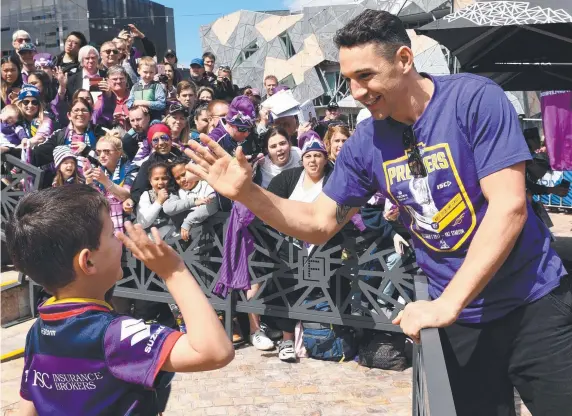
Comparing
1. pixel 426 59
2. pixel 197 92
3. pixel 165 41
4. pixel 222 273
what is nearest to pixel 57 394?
pixel 222 273

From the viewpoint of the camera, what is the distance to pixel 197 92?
9.11 meters

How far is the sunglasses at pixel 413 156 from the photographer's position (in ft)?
7.47

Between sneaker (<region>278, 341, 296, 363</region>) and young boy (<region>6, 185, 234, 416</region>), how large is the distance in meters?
3.52

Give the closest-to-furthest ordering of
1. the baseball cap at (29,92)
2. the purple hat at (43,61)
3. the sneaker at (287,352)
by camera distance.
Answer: the sneaker at (287,352) < the baseball cap at (29,92) < the purple hat at (43,61)

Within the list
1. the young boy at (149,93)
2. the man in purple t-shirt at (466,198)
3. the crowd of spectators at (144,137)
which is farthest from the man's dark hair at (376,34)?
the young boy at (149,93)

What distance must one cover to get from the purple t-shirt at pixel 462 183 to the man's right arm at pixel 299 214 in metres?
0.32

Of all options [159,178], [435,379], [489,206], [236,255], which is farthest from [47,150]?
[435,379]

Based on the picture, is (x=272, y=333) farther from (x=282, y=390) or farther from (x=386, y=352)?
(x=386, y=352)

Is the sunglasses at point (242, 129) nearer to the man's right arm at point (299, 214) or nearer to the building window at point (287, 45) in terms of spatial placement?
the man's right arm at point (299, 214)

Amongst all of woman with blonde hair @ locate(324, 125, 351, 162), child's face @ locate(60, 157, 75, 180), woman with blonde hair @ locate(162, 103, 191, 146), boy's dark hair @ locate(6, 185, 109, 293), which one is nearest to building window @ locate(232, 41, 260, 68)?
woman with blonde hair @ locate(162, 103, 191, 146)

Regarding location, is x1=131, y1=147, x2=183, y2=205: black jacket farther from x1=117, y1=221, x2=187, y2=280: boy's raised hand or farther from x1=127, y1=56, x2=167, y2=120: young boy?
x1=117, y1=221, x2=187, y2=280: boy's raised hand

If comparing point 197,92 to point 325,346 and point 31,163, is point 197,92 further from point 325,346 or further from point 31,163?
point 325,346

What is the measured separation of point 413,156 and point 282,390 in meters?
3.00

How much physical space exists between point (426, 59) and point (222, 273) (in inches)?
1236
